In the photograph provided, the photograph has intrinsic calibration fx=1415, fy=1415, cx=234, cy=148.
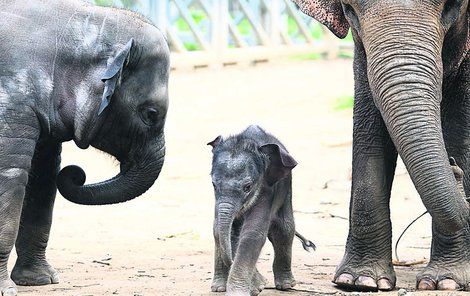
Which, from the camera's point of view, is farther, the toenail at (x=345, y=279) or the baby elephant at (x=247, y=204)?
the toenail at (x=345, y=279)

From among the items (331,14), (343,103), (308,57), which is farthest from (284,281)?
(308,57)

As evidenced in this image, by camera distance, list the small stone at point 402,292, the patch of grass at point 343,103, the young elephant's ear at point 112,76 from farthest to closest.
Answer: the patch of grass at point 343,103, the young elephant's ear at point 112,76, the small stone at point 402,292

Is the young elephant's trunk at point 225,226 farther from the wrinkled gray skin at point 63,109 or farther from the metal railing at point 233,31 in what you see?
the metal railing at point 233,31

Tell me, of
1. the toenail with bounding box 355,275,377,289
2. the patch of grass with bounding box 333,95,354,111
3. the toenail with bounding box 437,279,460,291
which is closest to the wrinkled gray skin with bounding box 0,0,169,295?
the toenail with bounding box 355,275,377,289

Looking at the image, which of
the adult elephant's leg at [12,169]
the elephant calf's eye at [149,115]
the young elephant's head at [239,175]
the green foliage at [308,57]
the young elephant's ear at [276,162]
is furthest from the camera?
the green foliage at [308,57]

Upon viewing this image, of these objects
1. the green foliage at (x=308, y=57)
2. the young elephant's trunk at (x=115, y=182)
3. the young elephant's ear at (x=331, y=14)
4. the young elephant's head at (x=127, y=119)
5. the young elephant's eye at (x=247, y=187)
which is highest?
the green foliage at (x=308, y=57)

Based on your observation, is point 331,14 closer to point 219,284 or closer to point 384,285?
point 384,285

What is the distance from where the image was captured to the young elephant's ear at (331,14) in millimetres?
8500

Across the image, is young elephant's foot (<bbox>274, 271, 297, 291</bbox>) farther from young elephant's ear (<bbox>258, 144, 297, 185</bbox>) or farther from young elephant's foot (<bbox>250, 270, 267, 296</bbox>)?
young elephant's ear (<bbox>258, 144, 297, 185</bbox>)

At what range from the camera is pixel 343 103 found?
20.2m

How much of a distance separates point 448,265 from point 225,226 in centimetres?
169

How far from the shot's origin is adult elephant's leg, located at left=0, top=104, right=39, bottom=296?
8.20 meters

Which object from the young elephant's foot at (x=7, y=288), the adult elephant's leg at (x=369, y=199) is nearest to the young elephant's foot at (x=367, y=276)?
the adult elephant's leg at (x=369, y=199)

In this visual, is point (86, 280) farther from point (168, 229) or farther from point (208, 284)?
point (168, 229)
